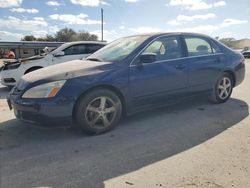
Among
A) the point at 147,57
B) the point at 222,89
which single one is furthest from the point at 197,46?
the point at 147,57

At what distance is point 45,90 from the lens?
3939 mm

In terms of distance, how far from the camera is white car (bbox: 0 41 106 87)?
8.41m

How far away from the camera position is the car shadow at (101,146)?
3.04 m

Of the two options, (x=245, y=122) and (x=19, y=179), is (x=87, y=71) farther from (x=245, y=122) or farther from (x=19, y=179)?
(x=245, y=122)

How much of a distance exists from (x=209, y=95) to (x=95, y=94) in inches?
108

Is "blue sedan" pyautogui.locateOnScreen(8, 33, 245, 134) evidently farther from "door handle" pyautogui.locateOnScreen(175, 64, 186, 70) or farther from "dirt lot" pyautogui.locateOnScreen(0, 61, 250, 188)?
"dirt lot" pyautogui.locateOnScreen(0, 61, 250, 188)

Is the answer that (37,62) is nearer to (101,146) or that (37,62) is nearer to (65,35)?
(101,146)

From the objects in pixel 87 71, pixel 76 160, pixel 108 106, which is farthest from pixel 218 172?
pixel 87 71

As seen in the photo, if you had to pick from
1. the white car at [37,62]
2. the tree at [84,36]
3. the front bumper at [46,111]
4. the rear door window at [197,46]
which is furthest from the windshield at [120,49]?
the tree at [84,36]

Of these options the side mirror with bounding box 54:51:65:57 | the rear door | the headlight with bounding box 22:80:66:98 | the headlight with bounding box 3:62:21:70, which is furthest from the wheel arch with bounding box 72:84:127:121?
the headlight with bounding box 3:62:21:70

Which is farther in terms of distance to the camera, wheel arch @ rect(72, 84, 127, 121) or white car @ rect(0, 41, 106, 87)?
white car @ rect(0, 41, 106, 87)

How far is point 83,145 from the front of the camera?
12.7 ft

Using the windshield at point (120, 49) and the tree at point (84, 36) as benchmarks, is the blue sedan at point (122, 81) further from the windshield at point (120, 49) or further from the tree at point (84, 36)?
the tree at point (84, 36)

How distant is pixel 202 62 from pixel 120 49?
169cm
